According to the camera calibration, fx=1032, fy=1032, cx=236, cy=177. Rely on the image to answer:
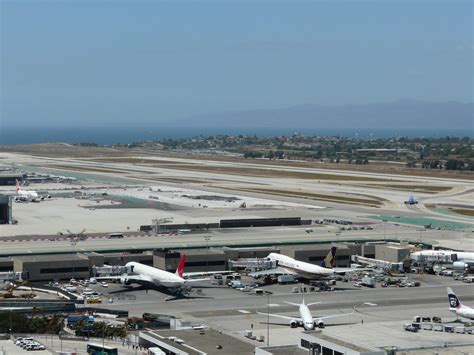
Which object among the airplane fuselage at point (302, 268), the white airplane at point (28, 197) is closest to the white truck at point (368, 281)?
the airplane fuselage at point (302, 268)

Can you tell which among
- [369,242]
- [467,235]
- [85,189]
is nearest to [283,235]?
[369,242]

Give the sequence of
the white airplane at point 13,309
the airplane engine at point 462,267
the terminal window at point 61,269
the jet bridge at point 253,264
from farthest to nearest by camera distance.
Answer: the airplane engine at point 462,267
the jet bridge at point 253,264
the terminal window at point 61,269
the white airplane at point 13,309

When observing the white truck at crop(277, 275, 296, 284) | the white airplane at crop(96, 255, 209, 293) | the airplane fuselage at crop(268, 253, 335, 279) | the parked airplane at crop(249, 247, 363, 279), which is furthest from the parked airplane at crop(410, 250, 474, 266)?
the white airplane at crop(96, 255, 209, 293)

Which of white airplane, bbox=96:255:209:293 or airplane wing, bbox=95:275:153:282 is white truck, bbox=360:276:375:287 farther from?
airplane wing, bbox=95:275:153:282

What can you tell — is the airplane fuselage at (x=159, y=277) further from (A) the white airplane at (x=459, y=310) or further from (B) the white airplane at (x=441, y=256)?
(B) the white airplane at (x=441, y=256)

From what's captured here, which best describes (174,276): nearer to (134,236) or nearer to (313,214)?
(134,236)

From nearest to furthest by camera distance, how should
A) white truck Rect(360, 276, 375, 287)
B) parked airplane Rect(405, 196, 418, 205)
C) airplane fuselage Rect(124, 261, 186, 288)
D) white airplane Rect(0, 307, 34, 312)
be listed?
white airplane Rect(0, 307, 34, 312) → airplane fuselage Rect(124, 261, 186, 288) → white truck Rect(360, 276, 375, 287) → parked airplane Rect(405, 196, 418, 205)

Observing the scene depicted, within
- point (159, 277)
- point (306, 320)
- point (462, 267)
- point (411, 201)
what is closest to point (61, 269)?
point (159, 277)
